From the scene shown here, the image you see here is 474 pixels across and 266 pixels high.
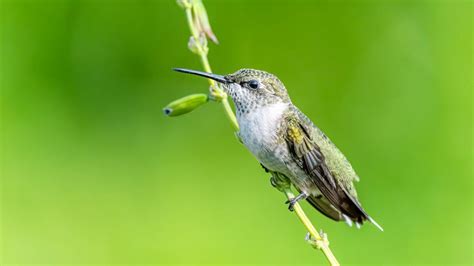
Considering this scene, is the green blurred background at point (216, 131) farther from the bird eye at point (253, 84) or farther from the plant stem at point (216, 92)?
the plant stem at point (216, 92)

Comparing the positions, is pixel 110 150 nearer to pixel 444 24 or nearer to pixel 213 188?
pixel 213 188

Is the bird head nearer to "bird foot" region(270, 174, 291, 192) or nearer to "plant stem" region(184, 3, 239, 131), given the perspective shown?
"bird foot" region(270, 174, 291, 192)

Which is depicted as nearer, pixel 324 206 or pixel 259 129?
pixel 259 129

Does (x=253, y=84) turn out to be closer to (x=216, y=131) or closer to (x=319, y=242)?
(x=319, y=242)

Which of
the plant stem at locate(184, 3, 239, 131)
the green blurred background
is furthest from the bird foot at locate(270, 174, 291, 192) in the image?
the green blurred background

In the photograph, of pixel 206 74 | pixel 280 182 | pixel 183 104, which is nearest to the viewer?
pixel 183 104

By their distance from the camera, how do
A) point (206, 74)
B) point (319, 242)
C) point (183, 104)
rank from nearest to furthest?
1. point (319, 242)
2. point (183, 104)
3. point (206, 74)

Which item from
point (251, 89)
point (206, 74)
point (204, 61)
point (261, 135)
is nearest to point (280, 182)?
point (261, 135)
